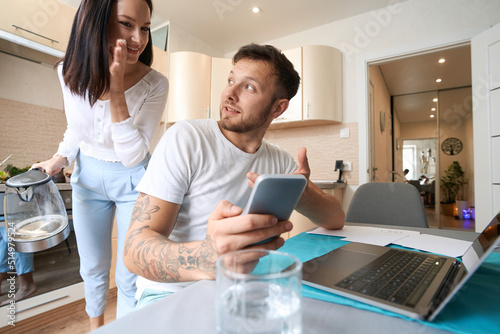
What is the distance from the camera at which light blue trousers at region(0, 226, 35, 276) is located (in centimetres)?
146

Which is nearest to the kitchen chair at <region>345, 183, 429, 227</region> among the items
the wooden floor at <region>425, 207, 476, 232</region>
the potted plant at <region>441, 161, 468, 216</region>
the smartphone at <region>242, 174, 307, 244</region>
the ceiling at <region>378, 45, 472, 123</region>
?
the smartphone at <region>242, 174, 307, 244</region>

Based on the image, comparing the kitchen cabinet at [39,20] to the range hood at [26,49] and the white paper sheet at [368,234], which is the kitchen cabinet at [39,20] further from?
the white paper sheet at [368,234]

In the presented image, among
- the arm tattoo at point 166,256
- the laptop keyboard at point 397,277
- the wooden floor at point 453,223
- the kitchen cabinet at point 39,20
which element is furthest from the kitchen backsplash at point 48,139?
the wooden floor at point 453,223

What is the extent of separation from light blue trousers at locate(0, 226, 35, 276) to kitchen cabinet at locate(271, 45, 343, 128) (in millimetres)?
2280

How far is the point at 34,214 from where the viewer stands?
0.96 m

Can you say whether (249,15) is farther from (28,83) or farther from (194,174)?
(194,174)

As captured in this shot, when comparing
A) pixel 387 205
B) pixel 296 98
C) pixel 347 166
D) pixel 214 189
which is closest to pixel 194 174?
pixel 214 189

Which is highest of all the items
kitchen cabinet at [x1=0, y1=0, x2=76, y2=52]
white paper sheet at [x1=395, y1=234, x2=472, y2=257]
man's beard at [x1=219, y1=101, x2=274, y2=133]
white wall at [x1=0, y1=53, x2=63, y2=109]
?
kitchen cabinet at [x1=0, y1=0, x2=76, y2=52]

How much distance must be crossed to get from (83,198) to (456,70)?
554 cm

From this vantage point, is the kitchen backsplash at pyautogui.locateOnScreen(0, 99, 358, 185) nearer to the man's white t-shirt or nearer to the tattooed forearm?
the man's white t-shirt

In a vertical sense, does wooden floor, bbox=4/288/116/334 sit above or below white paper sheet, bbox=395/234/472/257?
below

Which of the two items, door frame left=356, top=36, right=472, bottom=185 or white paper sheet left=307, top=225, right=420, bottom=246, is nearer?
white paper sheet left=307, top=225, right=420, bottom=246

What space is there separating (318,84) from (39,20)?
2.25 meters

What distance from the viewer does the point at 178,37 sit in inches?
123
